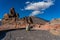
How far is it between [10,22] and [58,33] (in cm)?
3528

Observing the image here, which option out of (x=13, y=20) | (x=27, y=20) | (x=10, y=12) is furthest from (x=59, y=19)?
(x=10, y=12)

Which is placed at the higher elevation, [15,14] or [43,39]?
[43,39]

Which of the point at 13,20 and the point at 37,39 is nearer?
the point at 37,39

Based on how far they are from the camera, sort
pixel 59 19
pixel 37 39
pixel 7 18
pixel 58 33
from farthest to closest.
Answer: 1. pixel 7 18
2. pixel 59 19
3. pixel 58 33
4. pixel 37 39

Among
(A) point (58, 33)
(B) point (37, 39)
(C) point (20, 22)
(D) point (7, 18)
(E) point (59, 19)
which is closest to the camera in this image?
(B) point (37, 39)

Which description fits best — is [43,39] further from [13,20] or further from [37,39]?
[13,20]

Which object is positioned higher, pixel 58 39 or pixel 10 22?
pixel 58 39

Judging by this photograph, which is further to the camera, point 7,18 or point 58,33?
point 7,18

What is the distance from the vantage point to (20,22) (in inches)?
2208

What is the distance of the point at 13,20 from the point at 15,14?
5460 mm

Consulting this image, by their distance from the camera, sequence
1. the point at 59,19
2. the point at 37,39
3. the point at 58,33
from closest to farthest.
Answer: the point at 37,39 → the point at 58,33 → the point at 59,19

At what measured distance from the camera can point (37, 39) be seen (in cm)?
2091

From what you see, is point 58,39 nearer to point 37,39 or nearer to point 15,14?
point 37,39

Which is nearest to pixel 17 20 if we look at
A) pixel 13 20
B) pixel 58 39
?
pixel 13 20
